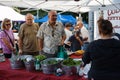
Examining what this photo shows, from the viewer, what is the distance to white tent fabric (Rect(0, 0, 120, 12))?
6.37 meters

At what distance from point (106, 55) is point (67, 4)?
5743 millimetres

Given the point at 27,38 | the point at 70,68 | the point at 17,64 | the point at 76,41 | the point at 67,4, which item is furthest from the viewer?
the point at 67,4

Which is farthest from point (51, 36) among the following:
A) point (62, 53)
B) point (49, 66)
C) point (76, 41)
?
point (76, 41)

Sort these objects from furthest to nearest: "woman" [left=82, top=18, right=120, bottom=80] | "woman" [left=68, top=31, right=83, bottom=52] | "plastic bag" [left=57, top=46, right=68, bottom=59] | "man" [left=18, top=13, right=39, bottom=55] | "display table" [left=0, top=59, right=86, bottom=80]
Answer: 1. "woman" [left=68, top=31, right=83, bottom=52]
2. "man" [left=18, top=13, right=39, bottom=55]
3. "plastic bag" [left=57, top=46, right=68, bottom=59]
4. "display table" [left=0, top=59, right=86, bottom=80]
5. "woman" [left=82, top=18, right=120, bottom=80]

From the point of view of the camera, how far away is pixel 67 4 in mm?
8242

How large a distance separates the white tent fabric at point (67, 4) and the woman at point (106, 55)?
327 cm

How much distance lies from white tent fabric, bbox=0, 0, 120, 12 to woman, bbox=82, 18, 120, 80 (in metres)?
3.27

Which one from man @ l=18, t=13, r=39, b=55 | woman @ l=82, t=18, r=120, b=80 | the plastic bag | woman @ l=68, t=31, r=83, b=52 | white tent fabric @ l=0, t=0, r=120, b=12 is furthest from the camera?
white tent fabric @ l=0, t=0, r=120, b=12

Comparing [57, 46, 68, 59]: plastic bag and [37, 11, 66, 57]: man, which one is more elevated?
[37, 11, 66, 57]: man

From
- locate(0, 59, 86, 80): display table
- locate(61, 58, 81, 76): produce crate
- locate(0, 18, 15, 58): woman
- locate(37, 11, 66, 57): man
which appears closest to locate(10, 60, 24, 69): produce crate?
locate(0, 59, 86, 80): display table

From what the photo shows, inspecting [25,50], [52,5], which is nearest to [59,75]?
[25,50]

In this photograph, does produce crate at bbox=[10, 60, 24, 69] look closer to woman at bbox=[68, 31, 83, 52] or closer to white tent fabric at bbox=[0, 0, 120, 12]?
white tent fabric at bbox=[0, 0, 120, 12]

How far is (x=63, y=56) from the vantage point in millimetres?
3816

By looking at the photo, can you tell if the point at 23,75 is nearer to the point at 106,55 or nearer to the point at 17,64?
the point at 17,64
